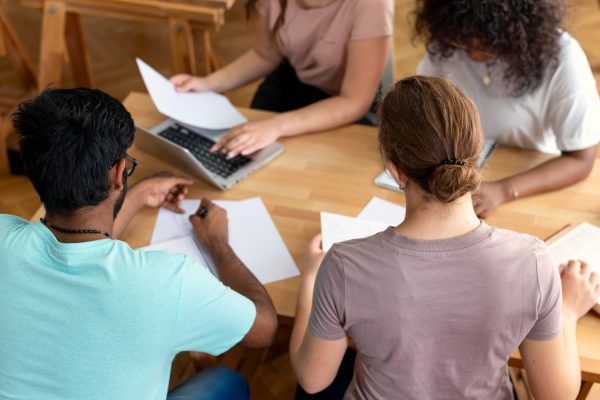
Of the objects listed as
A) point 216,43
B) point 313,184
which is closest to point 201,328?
point 313,184

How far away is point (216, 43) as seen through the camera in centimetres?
353

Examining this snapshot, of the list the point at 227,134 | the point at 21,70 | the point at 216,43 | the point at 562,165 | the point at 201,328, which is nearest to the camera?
the point at 201,328

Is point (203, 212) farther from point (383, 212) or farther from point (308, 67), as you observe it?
point (308, 67)

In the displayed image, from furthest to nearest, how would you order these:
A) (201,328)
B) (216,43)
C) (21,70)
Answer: (216,43) < (21,70) < (201,328)

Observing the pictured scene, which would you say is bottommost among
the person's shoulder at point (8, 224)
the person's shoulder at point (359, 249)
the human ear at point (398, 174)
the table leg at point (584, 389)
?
the table leg at point (584, 389)

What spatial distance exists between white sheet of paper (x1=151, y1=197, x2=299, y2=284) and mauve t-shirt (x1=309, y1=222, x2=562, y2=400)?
13.7 inches

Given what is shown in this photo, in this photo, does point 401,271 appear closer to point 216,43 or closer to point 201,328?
point 201,328

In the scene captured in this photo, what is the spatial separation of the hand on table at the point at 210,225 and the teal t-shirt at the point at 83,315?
368 millimetres

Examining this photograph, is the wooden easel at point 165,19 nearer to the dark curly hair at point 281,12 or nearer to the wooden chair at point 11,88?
the dark curly hair at point 281,12

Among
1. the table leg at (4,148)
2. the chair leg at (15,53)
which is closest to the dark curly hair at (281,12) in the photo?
the table leg at (4,148)

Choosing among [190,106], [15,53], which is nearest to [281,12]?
[190,106]

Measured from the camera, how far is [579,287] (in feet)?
4.20

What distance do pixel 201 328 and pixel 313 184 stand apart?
60 cm

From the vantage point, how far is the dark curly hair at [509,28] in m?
1.50
